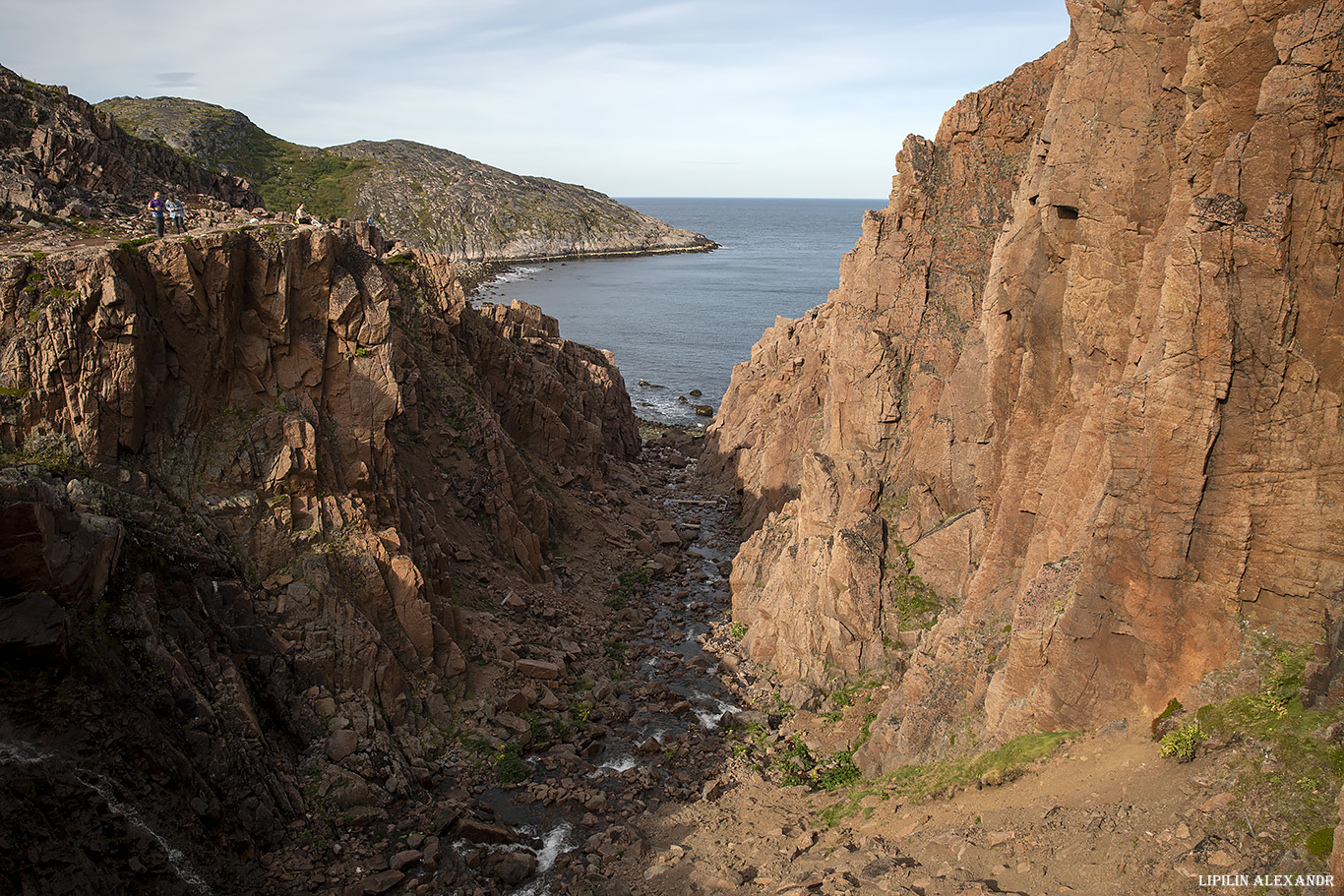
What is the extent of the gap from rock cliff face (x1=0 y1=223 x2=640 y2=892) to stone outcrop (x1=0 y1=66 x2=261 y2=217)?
10.7 metres

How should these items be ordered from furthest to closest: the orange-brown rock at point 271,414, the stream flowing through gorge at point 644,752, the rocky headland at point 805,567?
1. the stream flowing through gorge at point 644,752
2. the orange-brown rock at point 271,414
3. the rocky headland at point 805,567

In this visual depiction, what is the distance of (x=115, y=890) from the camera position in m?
19.5

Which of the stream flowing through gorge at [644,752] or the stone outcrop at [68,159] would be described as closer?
the stream flowing through gorge at [644,752]

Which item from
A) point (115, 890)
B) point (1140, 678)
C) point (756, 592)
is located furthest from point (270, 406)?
point (1140, 678)

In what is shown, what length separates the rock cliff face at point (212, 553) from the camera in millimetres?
20812

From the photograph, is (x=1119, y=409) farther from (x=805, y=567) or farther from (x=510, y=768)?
(x=510, y=768)

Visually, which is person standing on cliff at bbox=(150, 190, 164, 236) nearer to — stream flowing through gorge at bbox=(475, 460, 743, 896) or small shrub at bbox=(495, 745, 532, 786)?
small shrub at bbox=(495, 745, 532, 786)

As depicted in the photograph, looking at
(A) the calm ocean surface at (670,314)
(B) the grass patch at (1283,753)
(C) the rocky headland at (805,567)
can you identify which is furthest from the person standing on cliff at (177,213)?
(A) the calm ocean surface at (670,314)

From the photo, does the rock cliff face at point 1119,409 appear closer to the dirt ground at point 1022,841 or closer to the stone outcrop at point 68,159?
the dirt ground at point 1022,841

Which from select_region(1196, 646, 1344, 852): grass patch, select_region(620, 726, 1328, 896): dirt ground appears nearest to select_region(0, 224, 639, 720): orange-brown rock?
select_region(620, 726, 1328, 896): dirt ground

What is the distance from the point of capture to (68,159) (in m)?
39.5

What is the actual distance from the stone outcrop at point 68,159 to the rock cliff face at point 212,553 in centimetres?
1066

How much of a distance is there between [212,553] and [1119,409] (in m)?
27.7

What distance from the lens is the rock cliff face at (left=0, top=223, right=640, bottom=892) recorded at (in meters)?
20.8
